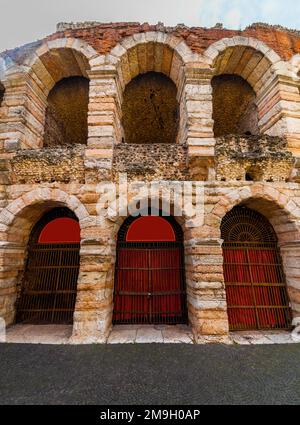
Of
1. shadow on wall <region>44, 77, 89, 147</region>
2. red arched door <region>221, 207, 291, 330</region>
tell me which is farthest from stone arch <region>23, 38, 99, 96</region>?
red arched door <region>221, 207, 291, 330</region>

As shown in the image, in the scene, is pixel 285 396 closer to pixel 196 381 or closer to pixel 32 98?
pixel 196 381

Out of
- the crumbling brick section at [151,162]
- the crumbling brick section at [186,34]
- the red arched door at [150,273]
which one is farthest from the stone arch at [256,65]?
the red arched door at [150,273]

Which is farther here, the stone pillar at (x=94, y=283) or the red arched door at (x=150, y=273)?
the red arched door at (x=150, y=273)

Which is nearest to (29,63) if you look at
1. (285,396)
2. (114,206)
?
(114,206)

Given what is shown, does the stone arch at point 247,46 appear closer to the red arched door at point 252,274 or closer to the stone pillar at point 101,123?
Result: the stone pillar at point 101,123

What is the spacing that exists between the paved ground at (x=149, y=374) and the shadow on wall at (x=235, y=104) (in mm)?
5514

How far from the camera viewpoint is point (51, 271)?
17.3 ft

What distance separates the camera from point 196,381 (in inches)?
107

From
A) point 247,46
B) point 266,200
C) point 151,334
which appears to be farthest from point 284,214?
point 247,46

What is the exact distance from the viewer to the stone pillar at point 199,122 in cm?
451

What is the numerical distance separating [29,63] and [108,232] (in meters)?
4.87

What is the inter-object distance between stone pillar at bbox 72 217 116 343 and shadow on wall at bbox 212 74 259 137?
16.9 feet

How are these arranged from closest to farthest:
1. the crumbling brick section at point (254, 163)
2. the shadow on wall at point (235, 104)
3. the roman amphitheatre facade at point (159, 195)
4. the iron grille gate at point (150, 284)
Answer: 1. the roman amphitheatre facade at point (159, 195)
2. the crumbling brick section at point (254, 163)
3. the iron grille gate at point (150, 284)
4. the shadow on wall at point (235, 104)

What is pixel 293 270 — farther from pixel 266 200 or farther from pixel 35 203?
pixel 35 203
